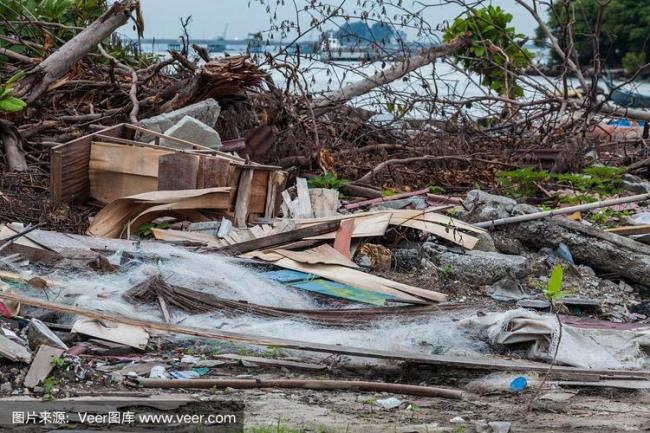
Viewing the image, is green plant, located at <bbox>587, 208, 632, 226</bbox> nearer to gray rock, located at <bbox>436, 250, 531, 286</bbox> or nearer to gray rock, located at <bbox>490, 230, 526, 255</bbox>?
gray rock, located at <bbox>490, 230, 526, 255</bbox>

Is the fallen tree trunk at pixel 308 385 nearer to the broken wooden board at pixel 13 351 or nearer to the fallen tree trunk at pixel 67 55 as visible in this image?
the broken wooden board at pixel 13 351

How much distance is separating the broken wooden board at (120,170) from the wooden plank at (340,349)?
2511 millimetres

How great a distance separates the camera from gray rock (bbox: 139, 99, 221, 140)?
8742mm

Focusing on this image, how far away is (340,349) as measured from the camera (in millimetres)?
5020

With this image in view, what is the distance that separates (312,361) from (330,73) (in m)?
6.58

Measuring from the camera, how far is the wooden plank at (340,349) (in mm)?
4980

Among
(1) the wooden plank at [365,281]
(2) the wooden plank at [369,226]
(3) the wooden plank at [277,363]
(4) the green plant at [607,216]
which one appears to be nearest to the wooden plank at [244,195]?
(2) the wooden plank at [369,226]

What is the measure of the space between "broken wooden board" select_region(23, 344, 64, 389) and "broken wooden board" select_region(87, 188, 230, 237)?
98.1 inches

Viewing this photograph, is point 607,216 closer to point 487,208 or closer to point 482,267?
point 487,208

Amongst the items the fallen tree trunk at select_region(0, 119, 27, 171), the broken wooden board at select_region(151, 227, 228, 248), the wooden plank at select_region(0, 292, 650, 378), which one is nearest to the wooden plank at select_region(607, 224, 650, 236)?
the wooden plank at select_region(0, 292, 650, 378)

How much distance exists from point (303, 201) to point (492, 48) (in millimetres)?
5358

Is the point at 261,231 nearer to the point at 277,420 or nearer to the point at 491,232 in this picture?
the point at 491,232

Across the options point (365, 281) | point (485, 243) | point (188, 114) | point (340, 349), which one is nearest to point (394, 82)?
point (188, 114)

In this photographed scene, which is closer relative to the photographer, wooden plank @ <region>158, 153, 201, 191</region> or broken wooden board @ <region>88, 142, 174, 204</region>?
wooden plank @ <region>158, 153, 201, 191</region>
